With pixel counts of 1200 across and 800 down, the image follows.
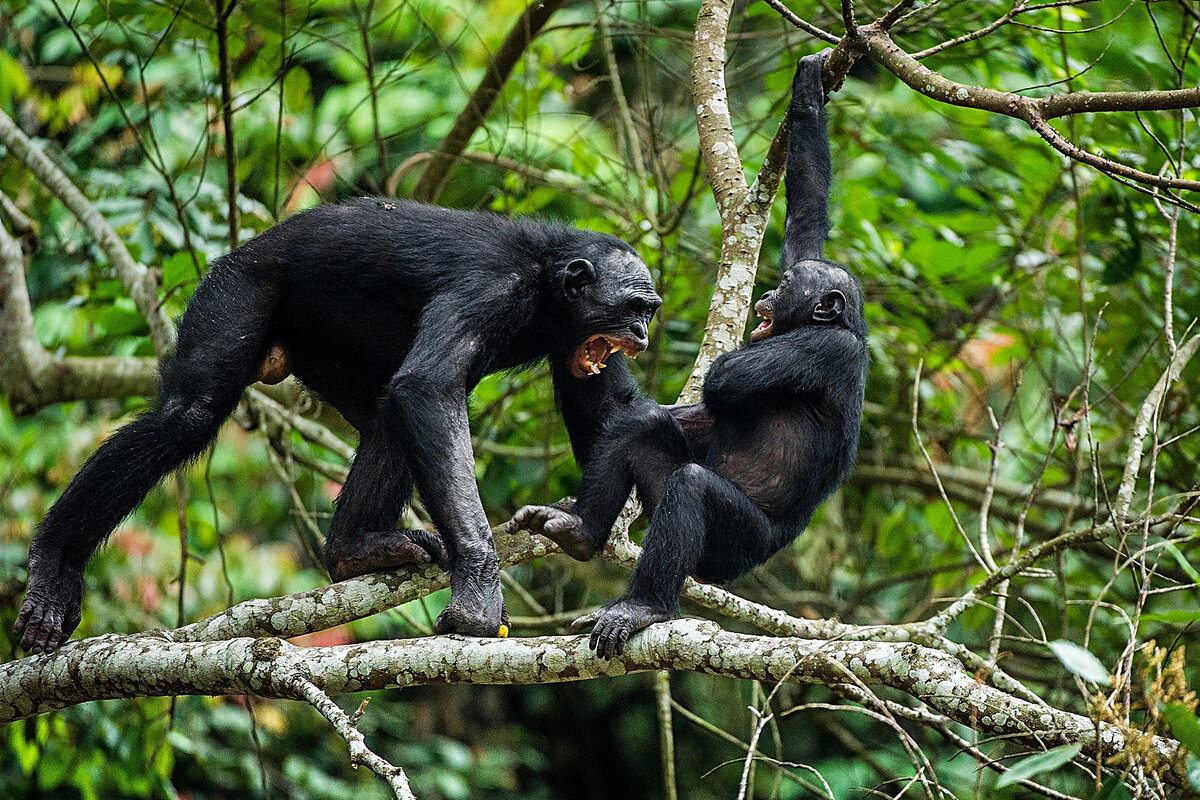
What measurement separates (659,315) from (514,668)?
323 cm

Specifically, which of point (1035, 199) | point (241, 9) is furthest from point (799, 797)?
point (241, 9)

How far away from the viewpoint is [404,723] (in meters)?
10.2

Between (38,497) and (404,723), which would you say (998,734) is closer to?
(38,497)

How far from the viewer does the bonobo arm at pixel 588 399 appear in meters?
4.73

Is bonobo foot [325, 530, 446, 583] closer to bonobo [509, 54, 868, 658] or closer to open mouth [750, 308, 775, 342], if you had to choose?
bonobo [509, 54, 868, 658]

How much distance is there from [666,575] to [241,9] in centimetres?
389

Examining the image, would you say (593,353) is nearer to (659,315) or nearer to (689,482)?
(689,482)

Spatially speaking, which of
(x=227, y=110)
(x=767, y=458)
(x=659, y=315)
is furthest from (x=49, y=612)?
(x=659, y=315)

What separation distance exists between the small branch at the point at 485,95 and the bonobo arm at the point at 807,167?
149 cm

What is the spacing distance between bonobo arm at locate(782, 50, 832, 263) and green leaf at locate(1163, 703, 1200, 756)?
106 inches

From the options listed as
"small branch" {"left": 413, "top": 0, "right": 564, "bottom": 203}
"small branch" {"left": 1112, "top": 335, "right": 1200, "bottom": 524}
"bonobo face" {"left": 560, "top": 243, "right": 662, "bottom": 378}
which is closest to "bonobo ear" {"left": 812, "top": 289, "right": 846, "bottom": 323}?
"bonobo face" {"left": 560, "top": 243, "right": 662, "bottom": 378}

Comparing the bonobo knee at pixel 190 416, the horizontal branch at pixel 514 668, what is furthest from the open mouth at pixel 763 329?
the bonobo knee at pixel 190 416

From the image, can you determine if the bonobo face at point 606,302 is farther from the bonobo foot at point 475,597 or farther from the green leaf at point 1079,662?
the green leaf at point 1079,662

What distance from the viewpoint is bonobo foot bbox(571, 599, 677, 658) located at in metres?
3.24
